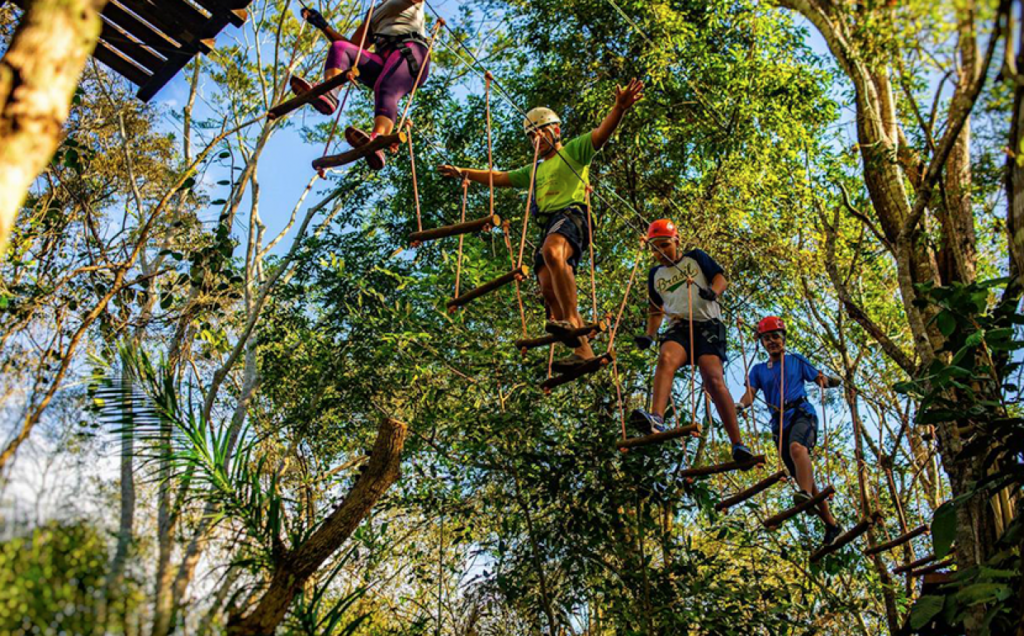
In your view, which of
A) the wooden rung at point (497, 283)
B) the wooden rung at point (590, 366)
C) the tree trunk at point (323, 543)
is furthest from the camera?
the wooden rung at point (590, 366)

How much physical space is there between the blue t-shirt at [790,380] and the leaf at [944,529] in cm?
170

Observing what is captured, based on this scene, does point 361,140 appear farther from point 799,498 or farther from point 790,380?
point 799,498

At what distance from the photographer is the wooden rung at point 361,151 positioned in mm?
4148

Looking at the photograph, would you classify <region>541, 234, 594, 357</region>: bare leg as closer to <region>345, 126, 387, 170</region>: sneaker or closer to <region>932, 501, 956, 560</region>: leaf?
<region>345, 126, 387, 170</region>: sneaker

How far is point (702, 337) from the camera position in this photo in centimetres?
472

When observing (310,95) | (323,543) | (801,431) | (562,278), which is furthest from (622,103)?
(323,543)

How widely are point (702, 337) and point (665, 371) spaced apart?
0.98ft

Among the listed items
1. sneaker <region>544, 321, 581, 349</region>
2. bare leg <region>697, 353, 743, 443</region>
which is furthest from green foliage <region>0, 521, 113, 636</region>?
bare leg <region>697, 353, 743, 443</region>

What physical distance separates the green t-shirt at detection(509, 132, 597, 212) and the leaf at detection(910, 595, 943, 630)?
96.7 inches

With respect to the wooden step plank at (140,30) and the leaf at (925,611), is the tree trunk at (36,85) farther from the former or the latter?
the leaf at (925,611)

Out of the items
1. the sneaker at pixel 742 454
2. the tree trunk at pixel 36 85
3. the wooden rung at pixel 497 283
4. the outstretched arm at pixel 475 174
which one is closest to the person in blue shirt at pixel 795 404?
the sneaker at pixel 742 454

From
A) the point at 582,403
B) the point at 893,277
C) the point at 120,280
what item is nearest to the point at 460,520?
the point at 582,403

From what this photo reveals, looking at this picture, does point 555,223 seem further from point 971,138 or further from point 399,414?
point 399,414

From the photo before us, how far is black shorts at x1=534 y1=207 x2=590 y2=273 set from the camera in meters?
4.45
